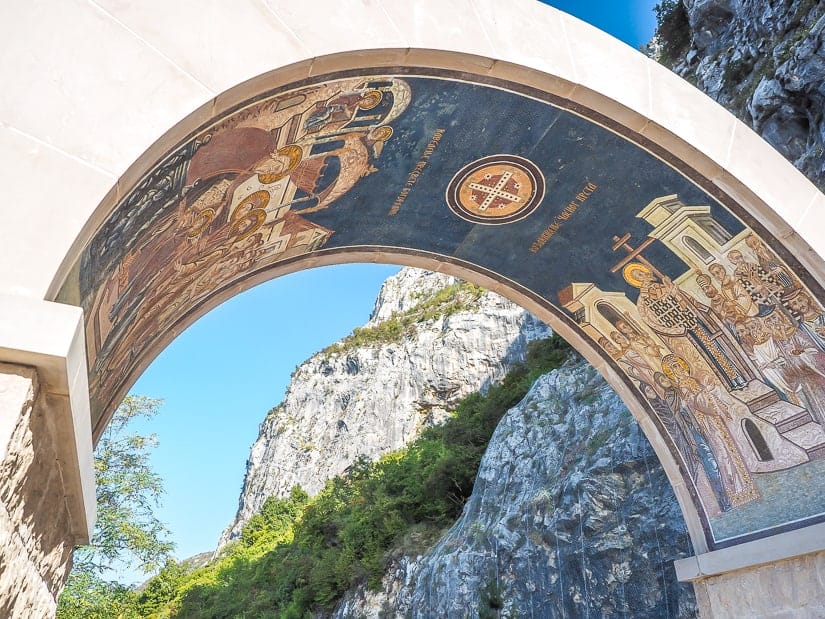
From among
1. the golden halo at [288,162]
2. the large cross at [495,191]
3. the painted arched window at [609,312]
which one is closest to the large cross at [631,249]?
the painted arched window at [609,312]

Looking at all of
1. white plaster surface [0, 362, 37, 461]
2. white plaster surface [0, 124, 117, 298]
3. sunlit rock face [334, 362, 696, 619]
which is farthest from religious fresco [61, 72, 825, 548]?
sunlit rock face [334, 362, 696, 619]

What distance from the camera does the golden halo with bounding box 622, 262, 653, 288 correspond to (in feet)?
19.3

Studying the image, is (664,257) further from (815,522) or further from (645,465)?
(645,465)

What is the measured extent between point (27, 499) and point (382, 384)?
1712 inches

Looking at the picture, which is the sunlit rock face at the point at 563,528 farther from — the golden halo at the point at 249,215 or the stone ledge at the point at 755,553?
the golden halo at the point at 249,215

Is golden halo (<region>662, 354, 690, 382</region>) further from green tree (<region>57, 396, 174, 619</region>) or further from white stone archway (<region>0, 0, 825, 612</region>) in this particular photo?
green tree (<region>57, 396, 174, 619</region>)

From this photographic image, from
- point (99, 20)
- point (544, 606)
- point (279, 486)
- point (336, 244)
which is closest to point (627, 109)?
point (336, 244)

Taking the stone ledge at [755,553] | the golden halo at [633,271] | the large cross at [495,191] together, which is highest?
the large cross at [495,191]

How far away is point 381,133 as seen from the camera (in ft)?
14.8

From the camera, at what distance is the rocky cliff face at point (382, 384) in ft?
137

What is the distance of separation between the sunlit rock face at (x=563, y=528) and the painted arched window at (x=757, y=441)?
5558mm

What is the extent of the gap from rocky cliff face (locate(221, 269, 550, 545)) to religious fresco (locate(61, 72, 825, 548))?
26918mm

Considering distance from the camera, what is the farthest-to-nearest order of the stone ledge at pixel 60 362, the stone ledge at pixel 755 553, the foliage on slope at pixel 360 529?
1. the foliage on slope at pixel 360 529
2. the stone ledge at pixel 755 553
3. the stone ledge at pixel 60 362

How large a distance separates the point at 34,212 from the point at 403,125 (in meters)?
2.65
